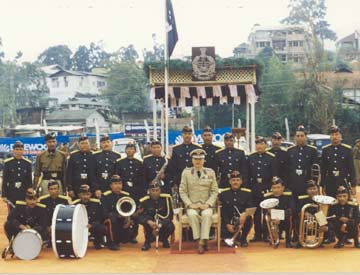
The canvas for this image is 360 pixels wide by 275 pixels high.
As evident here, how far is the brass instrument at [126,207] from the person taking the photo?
33.3 ft

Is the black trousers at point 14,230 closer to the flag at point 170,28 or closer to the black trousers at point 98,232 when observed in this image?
the black trousers at point 98,232

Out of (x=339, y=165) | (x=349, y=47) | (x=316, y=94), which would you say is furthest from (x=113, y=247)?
(x=349, y=47)

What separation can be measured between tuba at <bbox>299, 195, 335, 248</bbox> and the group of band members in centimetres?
18

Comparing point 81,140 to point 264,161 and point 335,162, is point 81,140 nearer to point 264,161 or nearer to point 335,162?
point 264,161

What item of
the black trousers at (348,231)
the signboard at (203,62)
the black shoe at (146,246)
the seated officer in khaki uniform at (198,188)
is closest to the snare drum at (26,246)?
the black shoe at (146,246)

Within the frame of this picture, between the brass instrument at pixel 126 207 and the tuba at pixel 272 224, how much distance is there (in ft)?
6.43

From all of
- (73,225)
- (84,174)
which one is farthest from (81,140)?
(73,225)

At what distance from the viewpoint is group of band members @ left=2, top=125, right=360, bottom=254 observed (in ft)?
32.5

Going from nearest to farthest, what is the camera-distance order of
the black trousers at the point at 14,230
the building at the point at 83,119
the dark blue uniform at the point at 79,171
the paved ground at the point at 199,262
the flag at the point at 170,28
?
1. the paved ground at the point at 199,262
2. the black trousers at the point at 14,230
3. the dark blue uniform at the point at 79,171
4. the flag at the point at 170,28
5. the building at the point at 83,119

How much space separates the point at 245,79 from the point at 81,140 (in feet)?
16.2

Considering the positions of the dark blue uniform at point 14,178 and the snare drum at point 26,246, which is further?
the dark blue uniform at point 14,178

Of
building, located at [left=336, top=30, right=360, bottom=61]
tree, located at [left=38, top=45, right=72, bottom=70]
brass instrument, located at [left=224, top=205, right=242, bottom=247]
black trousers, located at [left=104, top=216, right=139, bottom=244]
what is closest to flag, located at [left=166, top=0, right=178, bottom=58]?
black trousers, located at [left=104, top=216, right=139, bottom=244]

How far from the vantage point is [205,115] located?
48438 mm

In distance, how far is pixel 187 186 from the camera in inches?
394
